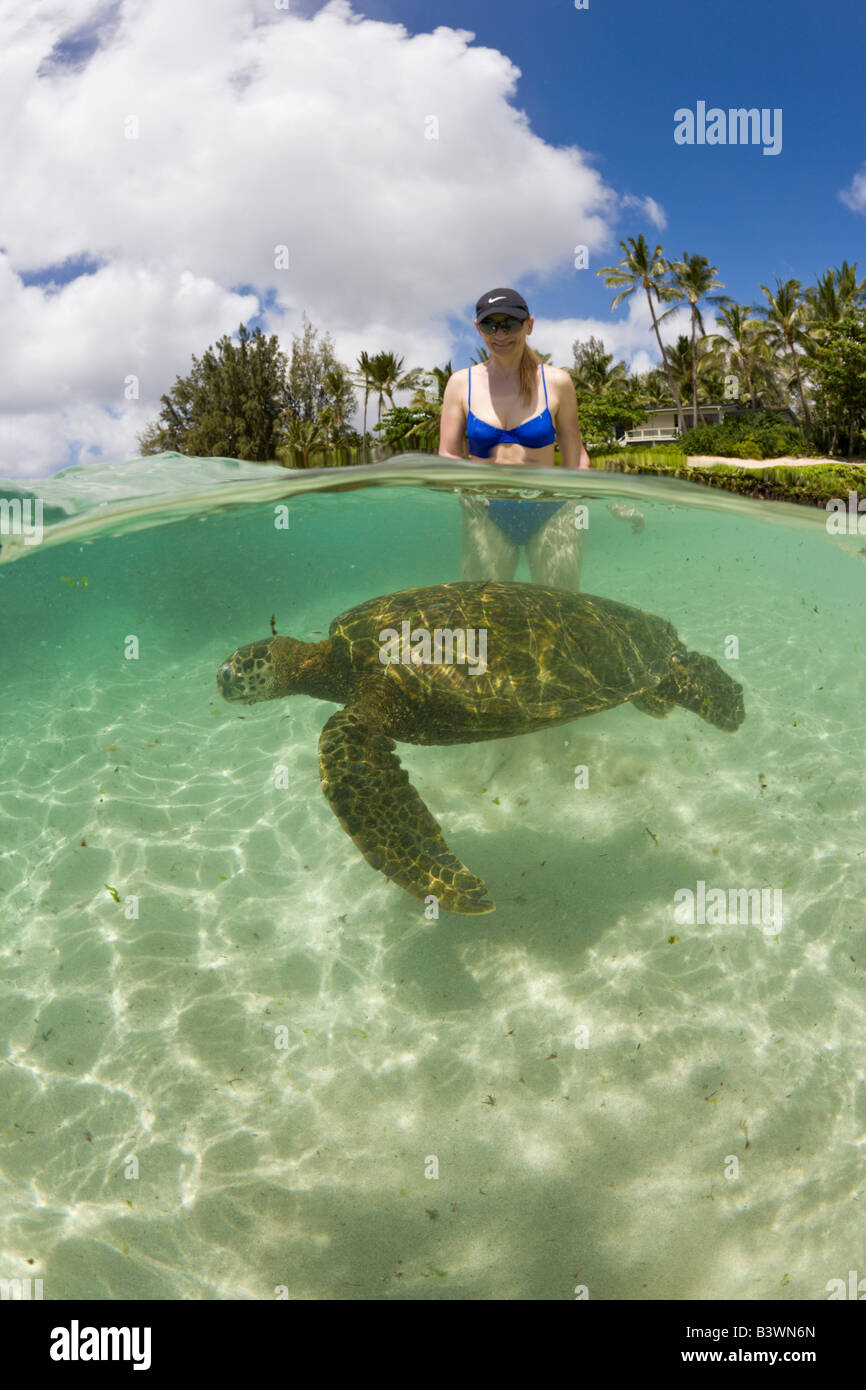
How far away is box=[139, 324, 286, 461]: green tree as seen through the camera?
42969 millimetres

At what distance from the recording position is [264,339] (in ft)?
144

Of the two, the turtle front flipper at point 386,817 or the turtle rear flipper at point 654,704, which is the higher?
the turtle rear flipper at point 654,704

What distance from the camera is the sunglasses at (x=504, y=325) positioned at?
4375mm

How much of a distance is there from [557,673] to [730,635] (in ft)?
25.2

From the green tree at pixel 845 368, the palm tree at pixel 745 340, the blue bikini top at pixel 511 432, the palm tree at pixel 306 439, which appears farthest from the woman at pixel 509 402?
the palm tree at pixel 745 340

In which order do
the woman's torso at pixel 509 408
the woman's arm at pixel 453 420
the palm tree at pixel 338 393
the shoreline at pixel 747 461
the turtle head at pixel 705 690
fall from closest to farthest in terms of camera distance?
the woman's torso at pixel 509 408, the woman's arm at pixel 453 420, the turtle head at pixel 705 690, the shoreline at pixel 747 461, the palm tree at pixel 338 393

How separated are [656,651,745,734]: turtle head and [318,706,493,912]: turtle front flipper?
3.15 meters

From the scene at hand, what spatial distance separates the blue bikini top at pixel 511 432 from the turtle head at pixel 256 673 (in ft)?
7.45

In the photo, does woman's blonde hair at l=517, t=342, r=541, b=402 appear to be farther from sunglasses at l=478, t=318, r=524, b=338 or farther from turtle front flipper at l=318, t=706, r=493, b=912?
turtle front flipper at l=318, t=706, r=493, b=912

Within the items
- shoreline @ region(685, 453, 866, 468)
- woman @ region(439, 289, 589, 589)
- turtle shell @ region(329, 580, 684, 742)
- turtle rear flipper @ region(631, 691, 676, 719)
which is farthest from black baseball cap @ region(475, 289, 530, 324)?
shoreline @ region(685, 453, 866, 468)

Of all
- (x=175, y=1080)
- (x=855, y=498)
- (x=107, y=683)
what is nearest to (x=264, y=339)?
(x=855, y=498)

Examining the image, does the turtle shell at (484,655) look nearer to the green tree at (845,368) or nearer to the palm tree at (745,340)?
the green tree at (845,368)
